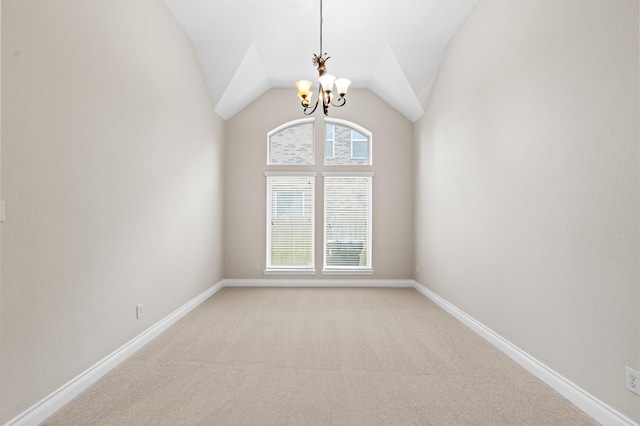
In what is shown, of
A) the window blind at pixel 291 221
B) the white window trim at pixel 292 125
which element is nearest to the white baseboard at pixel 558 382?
the window blind at pixel 291 221

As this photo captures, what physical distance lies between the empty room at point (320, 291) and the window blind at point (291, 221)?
78 cm

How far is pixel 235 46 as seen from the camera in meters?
4.20

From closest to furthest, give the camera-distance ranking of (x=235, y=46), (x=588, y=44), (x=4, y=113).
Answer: (x=4, y=113)
(x=588, y=44)
(x=235, y=46)

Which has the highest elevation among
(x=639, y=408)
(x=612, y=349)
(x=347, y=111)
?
(x=347, y=111)

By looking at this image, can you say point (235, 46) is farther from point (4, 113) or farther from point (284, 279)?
point (284, 279)

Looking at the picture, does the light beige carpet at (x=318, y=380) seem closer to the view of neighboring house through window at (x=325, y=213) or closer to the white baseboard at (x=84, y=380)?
the white baseboard at (x=84, y=380)

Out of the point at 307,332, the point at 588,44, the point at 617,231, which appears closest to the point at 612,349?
the point at 617,231

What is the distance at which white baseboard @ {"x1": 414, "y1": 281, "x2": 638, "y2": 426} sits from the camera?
5.92 ft

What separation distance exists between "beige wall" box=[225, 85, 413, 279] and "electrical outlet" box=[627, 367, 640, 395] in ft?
12.6

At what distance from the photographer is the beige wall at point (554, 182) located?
5.77ft

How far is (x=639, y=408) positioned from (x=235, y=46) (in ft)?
16.0

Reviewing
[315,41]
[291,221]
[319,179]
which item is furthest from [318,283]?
[315,41]

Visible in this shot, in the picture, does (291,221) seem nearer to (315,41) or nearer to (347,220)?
(347,220)

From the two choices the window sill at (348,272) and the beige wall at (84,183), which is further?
the window sill at (348,272)
